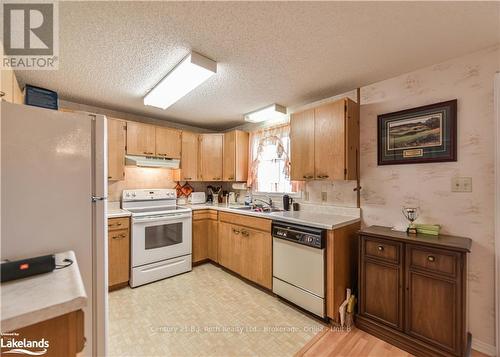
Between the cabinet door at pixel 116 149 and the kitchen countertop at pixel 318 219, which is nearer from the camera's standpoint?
the kitchen countertop at pixel 318 219

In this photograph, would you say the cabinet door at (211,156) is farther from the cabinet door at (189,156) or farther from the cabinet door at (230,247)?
the cabinet door at (230,247)

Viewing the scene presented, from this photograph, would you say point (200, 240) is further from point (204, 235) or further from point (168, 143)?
point (168, 143)

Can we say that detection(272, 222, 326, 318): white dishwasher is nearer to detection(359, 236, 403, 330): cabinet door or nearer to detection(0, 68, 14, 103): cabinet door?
detection(359, 236, 403, 330): cabinet door

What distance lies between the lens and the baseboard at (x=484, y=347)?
1.67 metres

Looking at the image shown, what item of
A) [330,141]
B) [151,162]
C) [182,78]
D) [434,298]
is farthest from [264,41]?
[151,162]

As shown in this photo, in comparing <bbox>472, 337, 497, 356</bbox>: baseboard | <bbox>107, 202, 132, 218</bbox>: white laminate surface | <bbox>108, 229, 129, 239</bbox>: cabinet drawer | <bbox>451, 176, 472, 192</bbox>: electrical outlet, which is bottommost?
<bbox>472, 337, 497, 356</bbox>: baseboard

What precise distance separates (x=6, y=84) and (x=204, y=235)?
2.68 m

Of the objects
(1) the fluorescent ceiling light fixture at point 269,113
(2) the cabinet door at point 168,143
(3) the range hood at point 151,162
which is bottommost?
(3) the range hood at point 151,162

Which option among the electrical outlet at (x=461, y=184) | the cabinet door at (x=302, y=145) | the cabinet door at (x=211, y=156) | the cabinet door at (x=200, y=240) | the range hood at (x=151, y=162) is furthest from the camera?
the cabinet door at (x=211, y=156)

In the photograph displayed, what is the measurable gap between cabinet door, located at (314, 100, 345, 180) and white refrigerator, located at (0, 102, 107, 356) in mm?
1998

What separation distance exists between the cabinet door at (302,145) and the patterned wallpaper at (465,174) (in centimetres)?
78

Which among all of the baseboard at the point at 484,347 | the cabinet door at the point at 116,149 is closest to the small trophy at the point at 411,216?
the baseboard at the point at 484,347

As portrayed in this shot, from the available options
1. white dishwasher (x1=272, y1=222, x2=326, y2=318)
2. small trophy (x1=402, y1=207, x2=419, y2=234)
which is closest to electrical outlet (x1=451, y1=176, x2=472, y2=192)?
small trophy (x1=402, y1=207, x2=419, y2=234)

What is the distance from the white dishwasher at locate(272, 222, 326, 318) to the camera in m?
2.06
